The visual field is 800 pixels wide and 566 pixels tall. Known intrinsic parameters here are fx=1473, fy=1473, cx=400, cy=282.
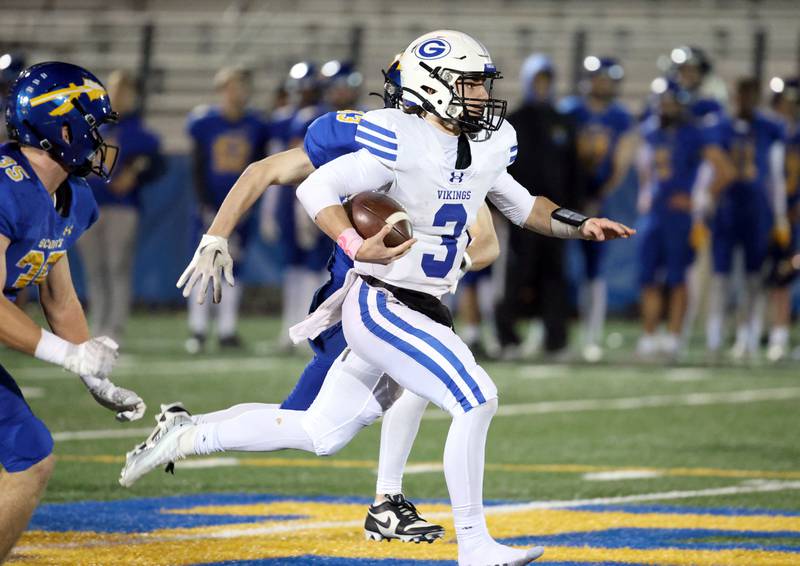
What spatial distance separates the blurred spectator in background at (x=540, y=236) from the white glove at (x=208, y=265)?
6809 millimetres

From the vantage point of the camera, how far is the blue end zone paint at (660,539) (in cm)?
469

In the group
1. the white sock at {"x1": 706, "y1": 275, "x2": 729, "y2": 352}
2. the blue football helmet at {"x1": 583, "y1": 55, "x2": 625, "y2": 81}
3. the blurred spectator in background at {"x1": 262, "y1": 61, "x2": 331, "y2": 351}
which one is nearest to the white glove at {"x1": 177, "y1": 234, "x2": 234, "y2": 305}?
the blurred spectator in background at {"x1": 262, "y1": 61, "x2": 331, "y2": 351}

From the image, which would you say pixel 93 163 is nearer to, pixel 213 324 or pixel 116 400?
pixel 116 400

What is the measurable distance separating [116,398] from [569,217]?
4.91ft

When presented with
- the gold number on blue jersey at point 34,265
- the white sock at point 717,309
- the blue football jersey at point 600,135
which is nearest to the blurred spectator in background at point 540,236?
the blue football jersey at point 600,135

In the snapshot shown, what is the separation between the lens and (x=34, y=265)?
414cm

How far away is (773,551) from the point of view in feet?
15.1

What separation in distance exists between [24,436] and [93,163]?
0.86m

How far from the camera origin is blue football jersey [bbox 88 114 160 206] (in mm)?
11047

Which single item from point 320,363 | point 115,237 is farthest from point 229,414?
point 115,237

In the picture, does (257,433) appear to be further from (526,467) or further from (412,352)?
(526,467)

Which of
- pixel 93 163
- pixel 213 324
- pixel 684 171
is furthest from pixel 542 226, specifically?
pixel 213 324

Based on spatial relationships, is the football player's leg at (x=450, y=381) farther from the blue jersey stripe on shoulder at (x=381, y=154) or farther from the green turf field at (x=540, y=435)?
the green turf field at (x=540, y=435)

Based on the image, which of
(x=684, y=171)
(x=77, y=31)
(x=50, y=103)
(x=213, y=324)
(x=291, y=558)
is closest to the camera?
(x=50, y=103)
